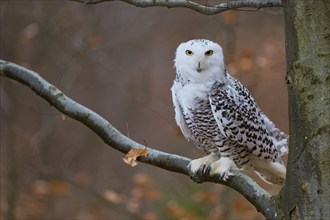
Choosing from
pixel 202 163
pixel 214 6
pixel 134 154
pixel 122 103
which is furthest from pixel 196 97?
pixel 122 103

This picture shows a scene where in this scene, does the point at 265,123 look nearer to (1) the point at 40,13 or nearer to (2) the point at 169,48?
(1) the point at 40,13

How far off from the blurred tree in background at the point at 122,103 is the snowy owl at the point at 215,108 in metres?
0.48

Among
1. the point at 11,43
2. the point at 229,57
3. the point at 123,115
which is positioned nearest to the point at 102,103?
the point at 123,115

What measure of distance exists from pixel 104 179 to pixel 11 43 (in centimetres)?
275

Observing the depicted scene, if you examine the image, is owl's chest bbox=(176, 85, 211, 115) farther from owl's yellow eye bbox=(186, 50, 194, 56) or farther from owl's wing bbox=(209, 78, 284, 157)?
owl's yellow eye bbox=(186, 50, 194, 56)

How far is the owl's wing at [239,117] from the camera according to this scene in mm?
4008

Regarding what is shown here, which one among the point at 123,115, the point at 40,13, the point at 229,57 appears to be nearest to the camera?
the point at 229,57

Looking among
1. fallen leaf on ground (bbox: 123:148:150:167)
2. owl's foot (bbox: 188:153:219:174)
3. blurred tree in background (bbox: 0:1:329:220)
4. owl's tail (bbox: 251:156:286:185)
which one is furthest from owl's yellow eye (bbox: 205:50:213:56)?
fallen leaf on ground (bbox: 123:148:150:167)

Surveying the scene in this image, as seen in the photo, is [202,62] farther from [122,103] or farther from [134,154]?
[122,103]

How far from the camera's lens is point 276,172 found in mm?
4309

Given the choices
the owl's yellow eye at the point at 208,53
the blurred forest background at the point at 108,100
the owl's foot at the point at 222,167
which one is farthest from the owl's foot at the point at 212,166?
the blurred forest background at the point at 108,100

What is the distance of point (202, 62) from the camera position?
4.05m

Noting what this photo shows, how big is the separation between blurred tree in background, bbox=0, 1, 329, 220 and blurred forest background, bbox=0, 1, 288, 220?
2 cm

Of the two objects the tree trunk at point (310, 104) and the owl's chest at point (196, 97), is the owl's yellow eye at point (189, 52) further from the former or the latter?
the tree trunk at point (310, 104)
